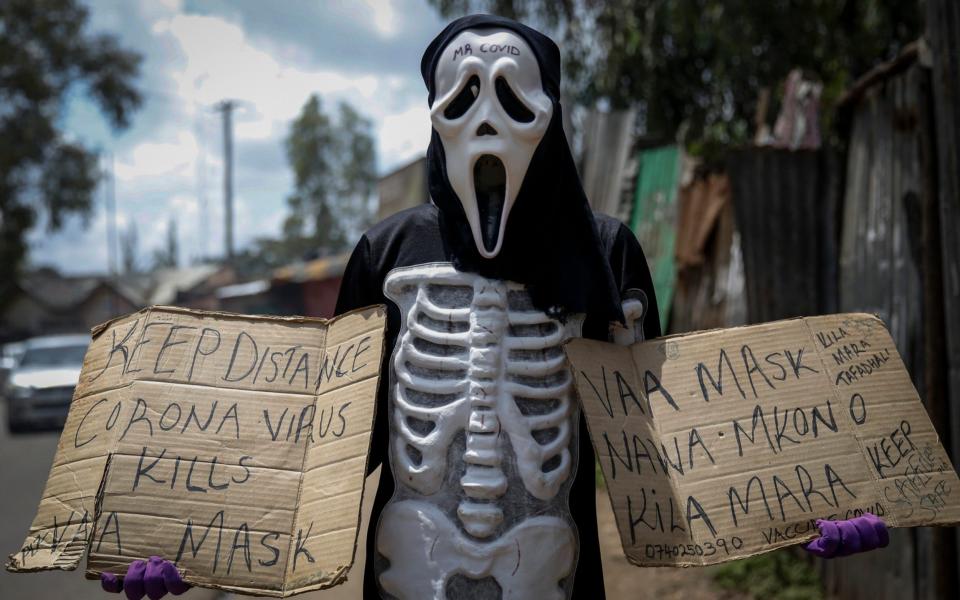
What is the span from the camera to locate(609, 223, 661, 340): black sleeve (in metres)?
2.44

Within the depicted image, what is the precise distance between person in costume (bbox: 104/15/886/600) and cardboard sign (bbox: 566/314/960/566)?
0.33ft

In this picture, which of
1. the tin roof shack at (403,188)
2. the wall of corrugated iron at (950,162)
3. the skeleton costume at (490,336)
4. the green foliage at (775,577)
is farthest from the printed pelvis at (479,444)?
the tin roof shack at (403,188)

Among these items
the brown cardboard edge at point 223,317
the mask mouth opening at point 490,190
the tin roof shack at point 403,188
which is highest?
the tin roof shack at point 403,188

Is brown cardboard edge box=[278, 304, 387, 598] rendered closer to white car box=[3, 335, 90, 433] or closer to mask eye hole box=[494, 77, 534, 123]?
mask eye hole box=[494, 77, 534, 123]

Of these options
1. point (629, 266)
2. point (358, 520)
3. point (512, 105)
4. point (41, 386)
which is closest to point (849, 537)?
point (629, 266)

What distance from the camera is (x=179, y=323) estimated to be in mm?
2328

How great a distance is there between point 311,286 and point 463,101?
21.9 metres

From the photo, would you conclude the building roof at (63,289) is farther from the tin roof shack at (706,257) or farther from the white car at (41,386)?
the tin roof shack at (706,257)

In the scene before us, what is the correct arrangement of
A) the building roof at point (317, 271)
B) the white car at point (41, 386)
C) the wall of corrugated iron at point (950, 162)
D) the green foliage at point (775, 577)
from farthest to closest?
the building roof at point (317, 271)
the white car at point (41, 386)
the green foliage at point (775, 577)
the wall of corrugated iron at point (950, 162)

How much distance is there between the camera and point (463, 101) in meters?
2.31

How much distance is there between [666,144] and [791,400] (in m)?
6.16

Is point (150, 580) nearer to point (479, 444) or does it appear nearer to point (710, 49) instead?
point (479, 444)

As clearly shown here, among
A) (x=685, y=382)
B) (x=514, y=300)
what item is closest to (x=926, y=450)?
(x=685, y=382)

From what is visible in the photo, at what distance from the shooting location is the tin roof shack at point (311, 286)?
21.6m
